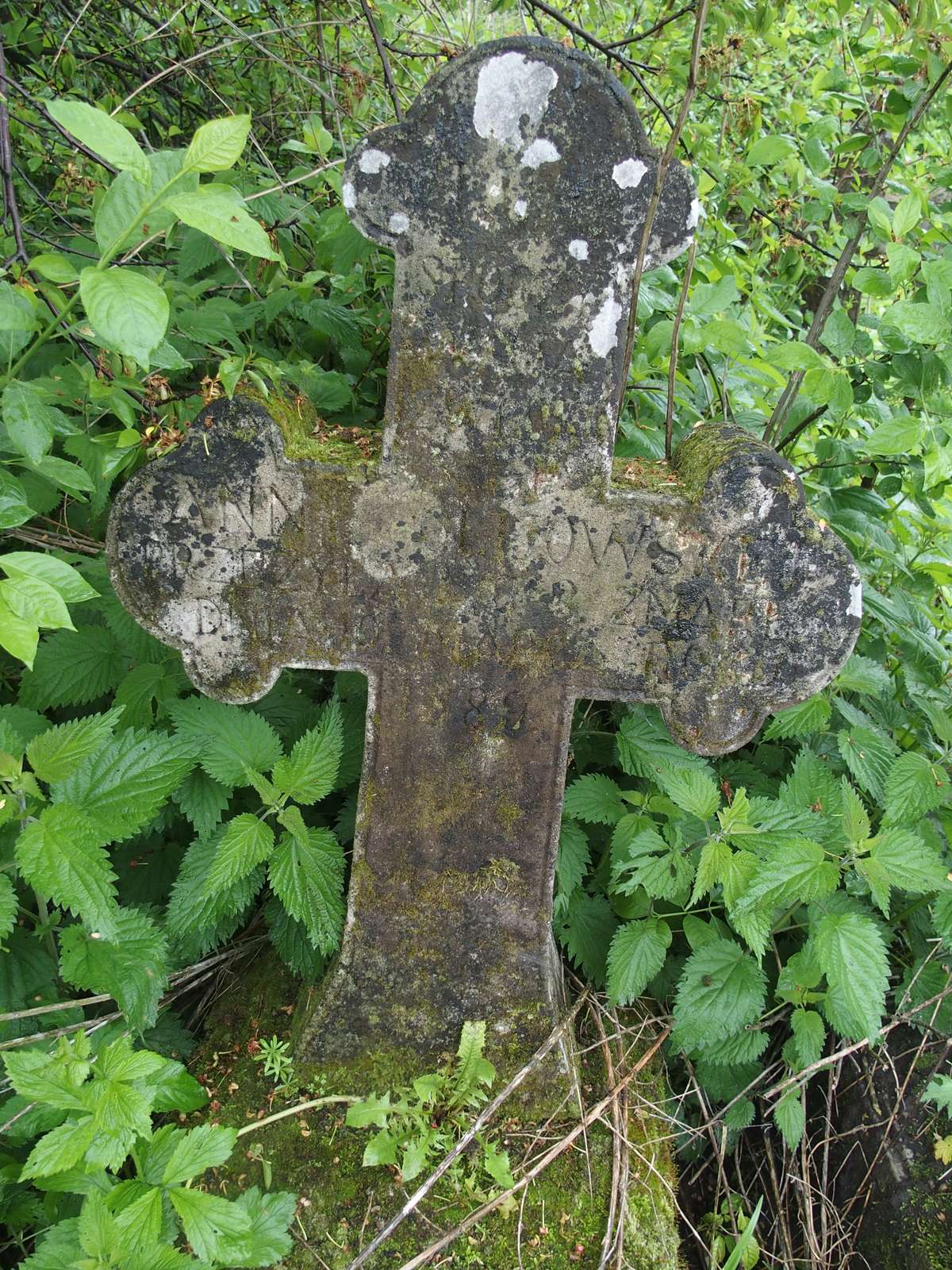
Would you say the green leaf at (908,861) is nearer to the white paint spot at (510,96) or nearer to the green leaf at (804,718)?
the green leaf at (804,718)

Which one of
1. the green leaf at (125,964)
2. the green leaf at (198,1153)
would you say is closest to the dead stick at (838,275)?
the green leaf at (125,964)

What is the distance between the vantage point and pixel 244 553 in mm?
1889

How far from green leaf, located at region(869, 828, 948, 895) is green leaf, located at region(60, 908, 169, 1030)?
1.57 m

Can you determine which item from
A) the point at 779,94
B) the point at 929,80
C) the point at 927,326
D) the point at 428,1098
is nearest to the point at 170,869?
the point at 428,1098

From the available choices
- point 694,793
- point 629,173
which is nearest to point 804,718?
point 694,793

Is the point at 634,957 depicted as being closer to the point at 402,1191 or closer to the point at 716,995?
the point at 716,995

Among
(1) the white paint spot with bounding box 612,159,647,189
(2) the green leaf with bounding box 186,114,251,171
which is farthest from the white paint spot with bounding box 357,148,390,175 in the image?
(1) the white paint spot with bounding box 612,159,647,189

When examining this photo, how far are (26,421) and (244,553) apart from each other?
479mm

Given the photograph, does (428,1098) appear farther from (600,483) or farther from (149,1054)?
(600,483)

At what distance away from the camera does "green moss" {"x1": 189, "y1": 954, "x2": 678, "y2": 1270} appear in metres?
1.80

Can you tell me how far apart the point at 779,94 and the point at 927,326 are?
4.38 meters

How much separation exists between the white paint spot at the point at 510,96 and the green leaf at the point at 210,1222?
2001 millimetres

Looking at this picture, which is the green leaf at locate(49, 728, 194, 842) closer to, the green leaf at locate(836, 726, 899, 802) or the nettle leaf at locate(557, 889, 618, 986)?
the nettle leaf at locate(557, 889, 618, 986)

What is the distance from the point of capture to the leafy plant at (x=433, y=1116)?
6.04 ft
